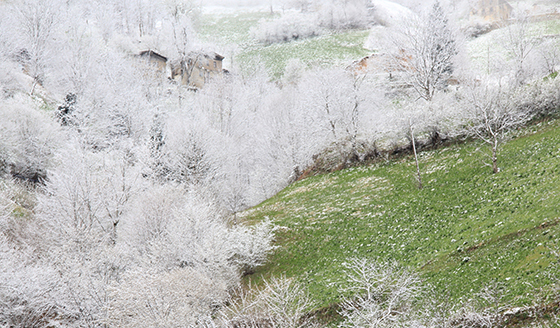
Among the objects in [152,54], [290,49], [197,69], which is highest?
[152,54]

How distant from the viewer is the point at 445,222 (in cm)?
2306

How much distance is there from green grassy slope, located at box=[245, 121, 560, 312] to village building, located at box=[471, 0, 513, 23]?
80.6m

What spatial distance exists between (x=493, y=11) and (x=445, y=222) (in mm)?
94549

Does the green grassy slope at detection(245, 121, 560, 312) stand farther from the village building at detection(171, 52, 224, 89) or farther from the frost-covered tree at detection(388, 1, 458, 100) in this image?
the village building at detection(171, 52, 224, 89)

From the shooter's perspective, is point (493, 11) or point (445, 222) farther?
point (493, 11)

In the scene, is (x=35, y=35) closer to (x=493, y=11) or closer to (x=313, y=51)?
(x=313, y=51)

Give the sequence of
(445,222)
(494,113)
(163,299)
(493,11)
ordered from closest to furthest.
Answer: (163,299) < (445,222) < (494,113) < (493,11)

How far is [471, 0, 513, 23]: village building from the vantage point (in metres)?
96.2

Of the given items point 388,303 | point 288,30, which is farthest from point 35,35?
point 388,303

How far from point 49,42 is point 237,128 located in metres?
37.6

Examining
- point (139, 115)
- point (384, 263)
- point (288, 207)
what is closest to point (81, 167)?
point (288, 207)

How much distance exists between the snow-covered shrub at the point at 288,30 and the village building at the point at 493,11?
1605 inches

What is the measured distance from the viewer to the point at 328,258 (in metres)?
26.0

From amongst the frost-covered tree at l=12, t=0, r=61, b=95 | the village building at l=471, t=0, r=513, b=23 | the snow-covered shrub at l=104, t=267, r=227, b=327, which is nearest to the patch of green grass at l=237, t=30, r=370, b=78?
the village building at l=471, t=0, r=513, b=23
